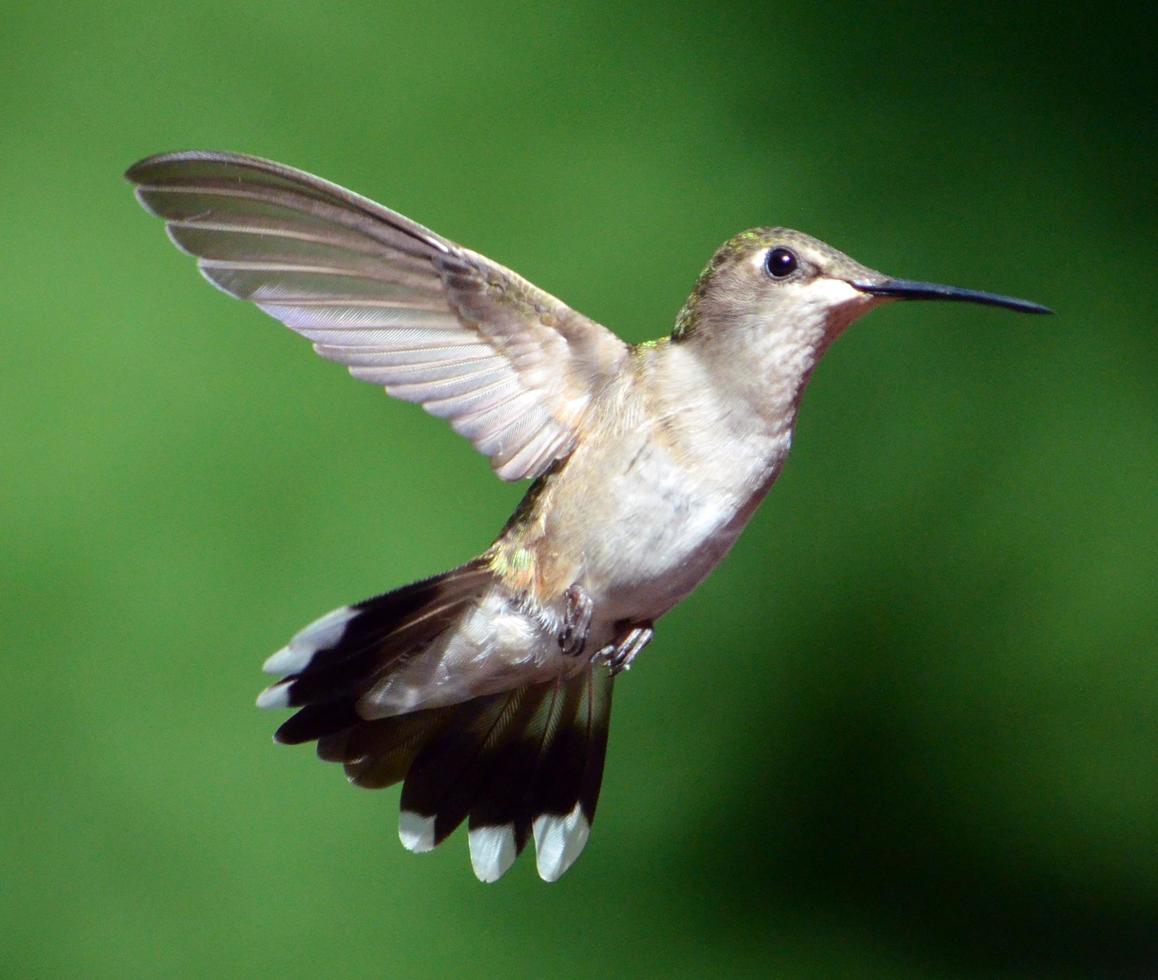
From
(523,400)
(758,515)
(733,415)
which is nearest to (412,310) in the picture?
(523,400)

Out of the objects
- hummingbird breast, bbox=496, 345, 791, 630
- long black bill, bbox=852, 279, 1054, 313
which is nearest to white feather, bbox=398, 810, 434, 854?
hummingbird breast, bbox=496, 345, 791, 630

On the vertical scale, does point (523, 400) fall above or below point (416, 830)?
above

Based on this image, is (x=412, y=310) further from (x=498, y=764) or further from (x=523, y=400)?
(x=498, y=764)

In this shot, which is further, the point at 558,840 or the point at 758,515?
the point at 758,515

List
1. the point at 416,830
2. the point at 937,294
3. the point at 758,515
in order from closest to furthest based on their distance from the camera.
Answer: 1. the point at 937,294
2. the point at 416,830
3. the point at 758,515

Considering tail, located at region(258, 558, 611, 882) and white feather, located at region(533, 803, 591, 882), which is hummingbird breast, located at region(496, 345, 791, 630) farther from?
white feather, located at region(533, 803, 591, 882)

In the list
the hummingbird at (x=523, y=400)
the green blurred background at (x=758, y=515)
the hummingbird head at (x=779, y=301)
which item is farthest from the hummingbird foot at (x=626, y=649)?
the green blurred background at (x=758, y=515)

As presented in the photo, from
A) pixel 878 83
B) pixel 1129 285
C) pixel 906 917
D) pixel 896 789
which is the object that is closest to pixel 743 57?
pixel 878 83

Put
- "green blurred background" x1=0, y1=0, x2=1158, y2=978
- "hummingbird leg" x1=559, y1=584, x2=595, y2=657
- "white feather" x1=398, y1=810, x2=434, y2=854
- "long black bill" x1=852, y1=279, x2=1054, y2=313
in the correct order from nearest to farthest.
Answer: "long black bill" x1=852, y1=279, x2=1054, y2=313 → "hummingbird leg" x1=559, y1=584, x2=595, y2=657 → "white feather" x1=398, y1=810, x2=434, y2=854 → "green blurred background" x1=0, y1=0, x2=1158, y2=978

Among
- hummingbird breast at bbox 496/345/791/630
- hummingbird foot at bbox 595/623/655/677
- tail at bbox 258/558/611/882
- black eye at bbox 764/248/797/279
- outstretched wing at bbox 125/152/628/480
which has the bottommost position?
tail at bbox 258/558/611/882
